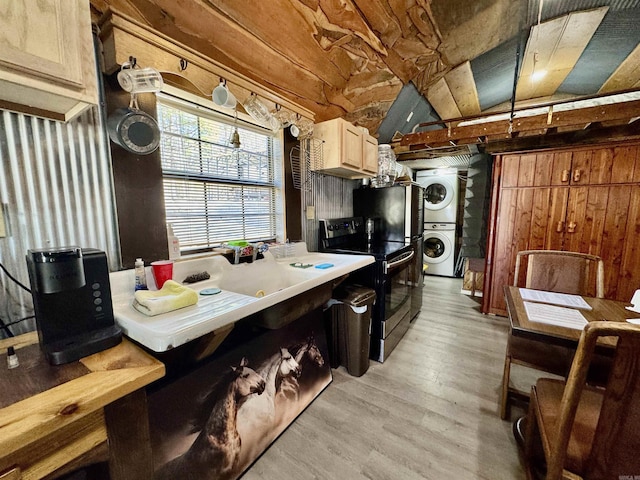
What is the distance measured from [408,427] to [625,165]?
316 cm

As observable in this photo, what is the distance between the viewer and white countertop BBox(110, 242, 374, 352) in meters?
0.77

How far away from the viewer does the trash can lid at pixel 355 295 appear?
71.8 inches

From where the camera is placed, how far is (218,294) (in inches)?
43.2

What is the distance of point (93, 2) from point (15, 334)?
127cm

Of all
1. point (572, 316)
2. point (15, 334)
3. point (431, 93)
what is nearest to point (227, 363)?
point (15, 334)

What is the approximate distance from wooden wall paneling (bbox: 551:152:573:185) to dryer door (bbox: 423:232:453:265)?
7.68ft

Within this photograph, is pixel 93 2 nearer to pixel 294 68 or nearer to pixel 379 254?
pixel 294 68

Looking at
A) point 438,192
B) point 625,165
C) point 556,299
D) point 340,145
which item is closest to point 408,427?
point 556,299

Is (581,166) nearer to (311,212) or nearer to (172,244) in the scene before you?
(311,212)

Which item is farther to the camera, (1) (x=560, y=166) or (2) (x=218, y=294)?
(1) (x=560, y=166)

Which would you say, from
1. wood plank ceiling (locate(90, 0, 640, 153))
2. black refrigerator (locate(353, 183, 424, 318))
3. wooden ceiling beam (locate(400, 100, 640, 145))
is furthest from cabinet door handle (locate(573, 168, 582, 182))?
black refrigerator (locate(353, 183, 424, 318))

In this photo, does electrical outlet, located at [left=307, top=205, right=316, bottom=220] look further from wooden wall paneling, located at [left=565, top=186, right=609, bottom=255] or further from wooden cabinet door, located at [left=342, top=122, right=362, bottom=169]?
wooden wall paneling, located at [left=565, top=186, right=609, bottom=255]

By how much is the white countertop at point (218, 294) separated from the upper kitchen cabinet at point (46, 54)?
67cm

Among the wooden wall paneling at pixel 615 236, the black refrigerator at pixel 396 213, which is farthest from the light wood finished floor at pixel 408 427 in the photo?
the wooden wall paneling at pixel 615 236
